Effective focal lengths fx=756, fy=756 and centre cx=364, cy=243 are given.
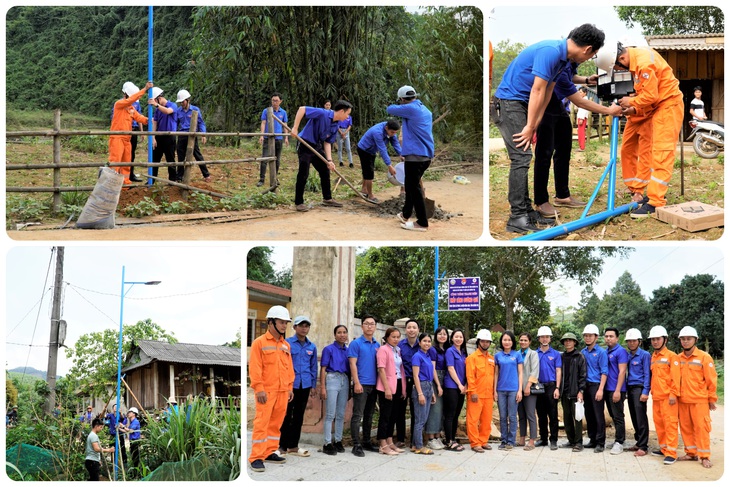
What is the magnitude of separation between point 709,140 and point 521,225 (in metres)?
3.82

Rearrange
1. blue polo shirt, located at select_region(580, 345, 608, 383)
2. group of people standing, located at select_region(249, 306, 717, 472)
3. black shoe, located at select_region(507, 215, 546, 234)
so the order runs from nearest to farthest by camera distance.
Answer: group of people standing, located at select_region(249, 306, 717, 472), black shoe, located at select_region(507, 215, 546, 234), blue polo shirt, located at select_region(580, 345, 608, 383)

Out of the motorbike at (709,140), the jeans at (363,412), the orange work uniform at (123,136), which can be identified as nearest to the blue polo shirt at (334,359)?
the jeans at (363,412)

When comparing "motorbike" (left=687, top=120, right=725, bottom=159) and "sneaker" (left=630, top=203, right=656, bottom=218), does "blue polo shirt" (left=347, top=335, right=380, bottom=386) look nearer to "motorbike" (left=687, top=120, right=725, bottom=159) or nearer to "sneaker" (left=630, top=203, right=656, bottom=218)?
"sneaker" (left=630, top=203, right=656, bottom=218)

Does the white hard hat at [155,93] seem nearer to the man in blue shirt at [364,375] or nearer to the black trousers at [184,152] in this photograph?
the black trousers at [184,152]

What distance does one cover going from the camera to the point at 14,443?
658cm

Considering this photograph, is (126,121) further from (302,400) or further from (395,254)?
(395,254)

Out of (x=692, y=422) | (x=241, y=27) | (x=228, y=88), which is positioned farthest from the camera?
(x=228, y=88)

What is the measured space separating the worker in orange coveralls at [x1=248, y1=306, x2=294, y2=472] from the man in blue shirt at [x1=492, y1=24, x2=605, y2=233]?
1.92 metres

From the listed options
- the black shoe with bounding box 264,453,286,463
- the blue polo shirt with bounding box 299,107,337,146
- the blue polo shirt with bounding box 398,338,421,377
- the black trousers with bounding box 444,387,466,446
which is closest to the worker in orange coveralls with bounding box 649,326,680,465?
the black trousers with bounding box 444,387,466,446

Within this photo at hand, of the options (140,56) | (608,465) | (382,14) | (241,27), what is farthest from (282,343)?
(140,56)

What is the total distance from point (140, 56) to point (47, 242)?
9.62 meters

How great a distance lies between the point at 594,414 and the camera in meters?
6.08

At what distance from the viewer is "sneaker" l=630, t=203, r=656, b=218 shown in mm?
6255

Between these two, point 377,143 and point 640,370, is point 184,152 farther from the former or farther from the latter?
point 640,370
